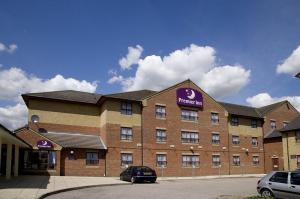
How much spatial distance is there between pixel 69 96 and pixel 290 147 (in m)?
23.7

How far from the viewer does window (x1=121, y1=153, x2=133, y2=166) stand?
119 feet

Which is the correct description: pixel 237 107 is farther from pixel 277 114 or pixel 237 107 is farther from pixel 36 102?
pixel 36 102

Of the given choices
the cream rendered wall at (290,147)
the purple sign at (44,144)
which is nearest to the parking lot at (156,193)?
the purple sign at (44,144)

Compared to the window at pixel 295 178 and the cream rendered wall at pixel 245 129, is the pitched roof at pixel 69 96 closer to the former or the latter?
the cream rendered wall at pixel 245 129

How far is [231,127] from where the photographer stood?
45.0 metres

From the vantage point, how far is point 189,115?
41406 millimetres

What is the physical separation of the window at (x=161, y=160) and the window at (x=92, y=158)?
6450 millimetres

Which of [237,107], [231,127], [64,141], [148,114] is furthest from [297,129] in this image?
[64,141]

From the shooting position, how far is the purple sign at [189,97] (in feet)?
134

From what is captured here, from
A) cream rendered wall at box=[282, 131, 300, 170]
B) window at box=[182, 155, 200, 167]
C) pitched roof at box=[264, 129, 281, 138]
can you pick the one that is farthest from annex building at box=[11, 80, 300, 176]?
cream rendered wall at box=[282, 131, 300, 170]

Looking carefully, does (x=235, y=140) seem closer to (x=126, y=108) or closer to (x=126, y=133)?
(x=126, y=133)

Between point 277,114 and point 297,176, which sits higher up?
point 277,114

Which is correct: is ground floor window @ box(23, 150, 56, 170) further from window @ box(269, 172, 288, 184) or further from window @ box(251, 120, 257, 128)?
window @ box(251, 120, 257, 128)

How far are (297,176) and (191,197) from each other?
15.5 feet
